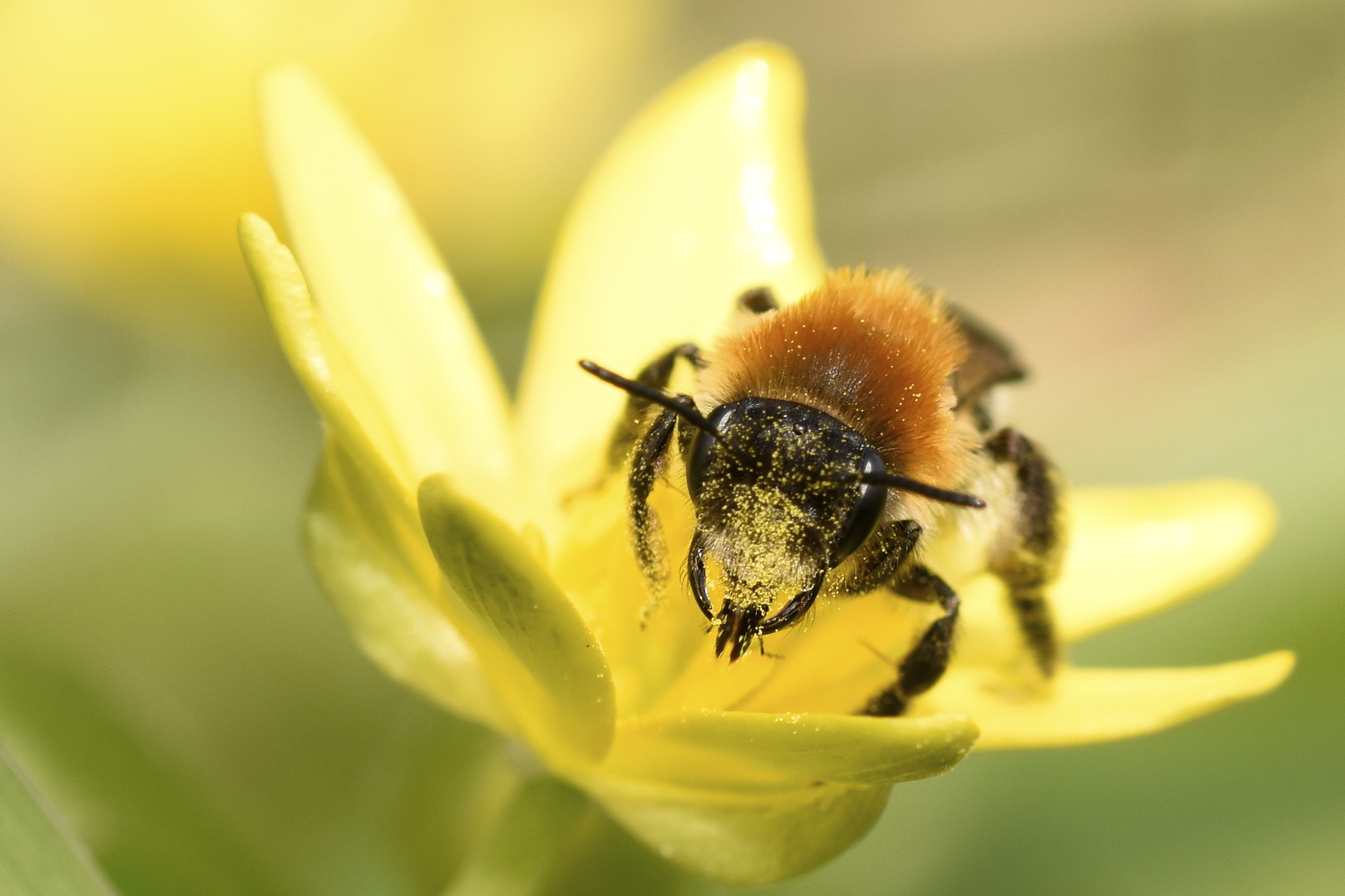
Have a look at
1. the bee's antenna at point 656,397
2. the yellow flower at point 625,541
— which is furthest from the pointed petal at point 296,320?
the bee's antenna at point 656,397

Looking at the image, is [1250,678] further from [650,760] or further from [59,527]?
[59,527]

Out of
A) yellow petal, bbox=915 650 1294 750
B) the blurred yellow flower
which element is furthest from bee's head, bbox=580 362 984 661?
the blurred yellow flower

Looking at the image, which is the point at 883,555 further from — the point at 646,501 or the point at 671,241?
the point at 671,241

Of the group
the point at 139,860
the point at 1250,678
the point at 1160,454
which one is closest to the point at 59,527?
the point at 139,860

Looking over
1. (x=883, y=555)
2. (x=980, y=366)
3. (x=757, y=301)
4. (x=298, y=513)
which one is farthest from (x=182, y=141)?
(x=883, y=555)

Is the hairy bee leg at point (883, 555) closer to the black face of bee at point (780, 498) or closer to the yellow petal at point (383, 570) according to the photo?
the black face of bee at point (780, 498)

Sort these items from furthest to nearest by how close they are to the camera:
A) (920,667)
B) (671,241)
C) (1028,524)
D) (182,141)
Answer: (182,141)
(671,241)
(1028,524)
(920,667)
